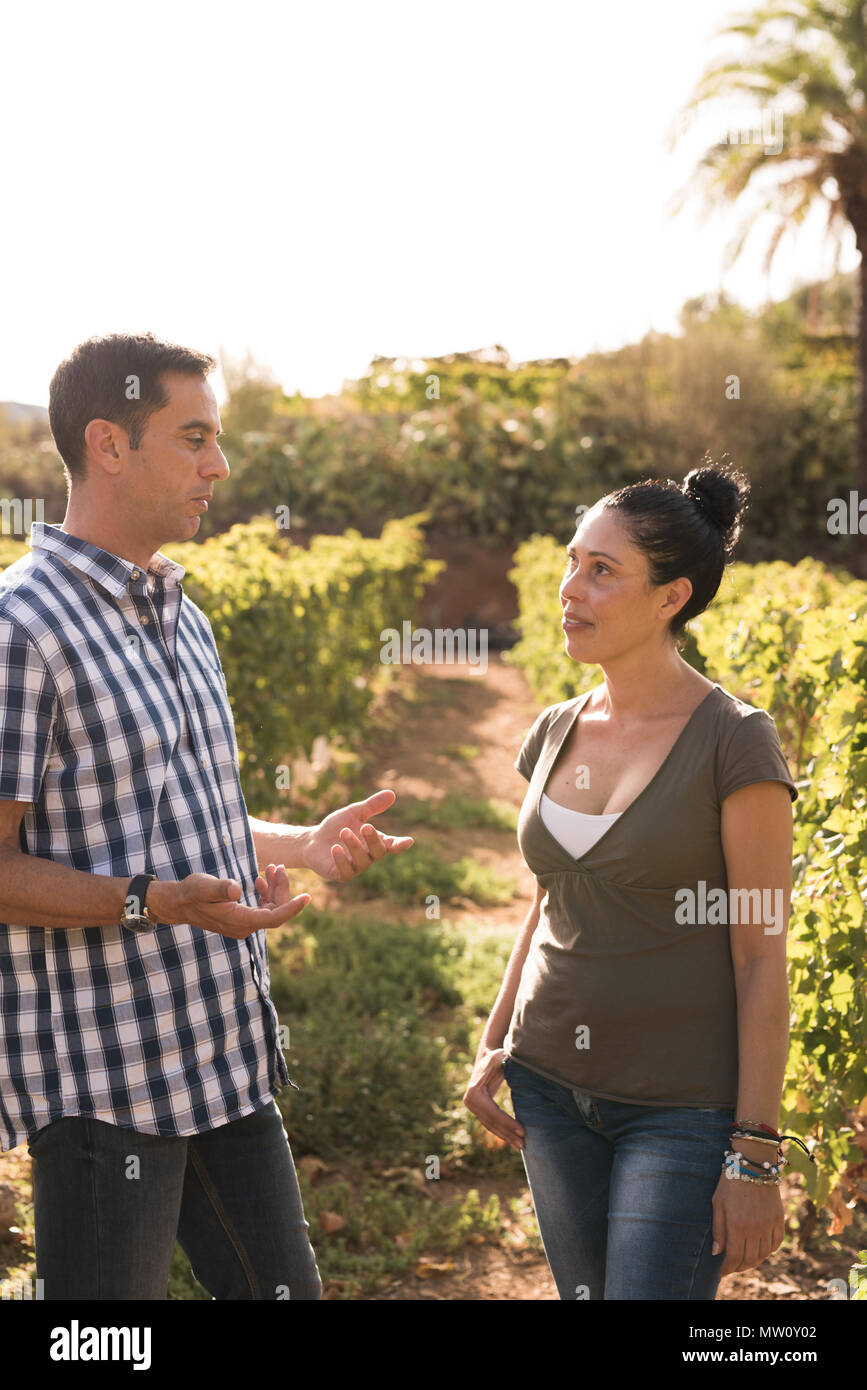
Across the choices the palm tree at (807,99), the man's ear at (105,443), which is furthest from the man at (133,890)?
the palm tree at (807,99)

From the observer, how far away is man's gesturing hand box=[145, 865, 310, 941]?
1863 millimetres

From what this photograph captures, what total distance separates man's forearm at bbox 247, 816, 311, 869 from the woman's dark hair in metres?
0.84

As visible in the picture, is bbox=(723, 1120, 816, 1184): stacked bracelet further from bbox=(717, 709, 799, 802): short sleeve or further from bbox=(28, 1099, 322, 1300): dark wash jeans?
bbox=(28, 1099, 322, 1300): dark wash jeans

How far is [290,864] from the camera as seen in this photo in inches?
98.3

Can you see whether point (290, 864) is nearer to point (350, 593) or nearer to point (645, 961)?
point (645, 961)

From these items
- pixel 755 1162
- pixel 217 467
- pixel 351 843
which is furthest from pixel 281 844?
pixel 755 1162

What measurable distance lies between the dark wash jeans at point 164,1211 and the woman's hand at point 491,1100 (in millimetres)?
384

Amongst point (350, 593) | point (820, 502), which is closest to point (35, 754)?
point (350, 593)

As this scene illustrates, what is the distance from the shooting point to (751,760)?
208 centimetres

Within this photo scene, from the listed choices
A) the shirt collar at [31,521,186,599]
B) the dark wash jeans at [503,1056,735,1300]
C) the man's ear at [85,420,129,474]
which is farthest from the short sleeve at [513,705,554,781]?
the man's ear at [85,420,129,474]

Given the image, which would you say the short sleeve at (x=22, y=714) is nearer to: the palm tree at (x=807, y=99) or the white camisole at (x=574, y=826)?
the white camisole at (x=574, y=826)

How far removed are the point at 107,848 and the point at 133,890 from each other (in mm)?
156

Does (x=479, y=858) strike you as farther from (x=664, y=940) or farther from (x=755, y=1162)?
(x=755, y=1162)

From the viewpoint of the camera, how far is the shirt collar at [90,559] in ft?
6.93
